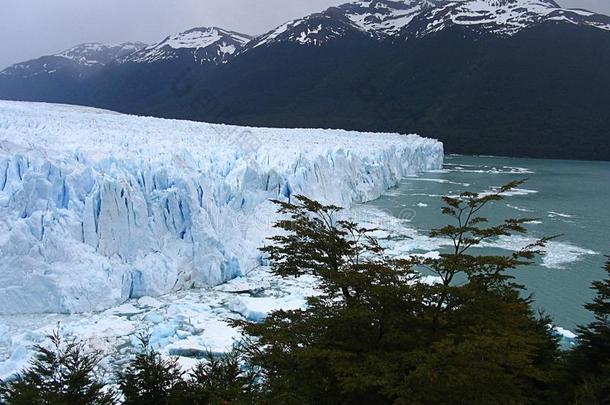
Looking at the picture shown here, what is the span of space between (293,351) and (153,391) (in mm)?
1325

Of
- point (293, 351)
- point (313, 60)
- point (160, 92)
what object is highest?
point (313, 60)

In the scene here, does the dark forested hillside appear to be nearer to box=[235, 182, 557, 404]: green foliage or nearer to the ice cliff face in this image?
the ice cliff face

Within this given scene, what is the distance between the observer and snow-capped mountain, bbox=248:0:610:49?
8050 cm

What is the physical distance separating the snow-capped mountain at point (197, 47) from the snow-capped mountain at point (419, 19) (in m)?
9.35

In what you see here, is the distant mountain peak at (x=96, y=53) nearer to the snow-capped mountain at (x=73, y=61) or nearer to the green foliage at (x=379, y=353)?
the snow-capped mountain at (x=73, y=61)

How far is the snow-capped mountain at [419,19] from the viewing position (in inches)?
3169

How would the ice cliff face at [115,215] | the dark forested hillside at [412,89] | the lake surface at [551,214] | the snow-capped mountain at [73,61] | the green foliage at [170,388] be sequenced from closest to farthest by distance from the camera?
the green foliage at [170,388] → the ice cliff face at [115,215] → the lake surface at [551,214] → the dark forested hillside at [412,89] → the snow-capped mountain at [73,61]

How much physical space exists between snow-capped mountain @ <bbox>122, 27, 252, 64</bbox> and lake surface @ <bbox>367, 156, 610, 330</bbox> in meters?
88.8

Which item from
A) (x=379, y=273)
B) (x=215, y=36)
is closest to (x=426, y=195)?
(x=379, y=273)

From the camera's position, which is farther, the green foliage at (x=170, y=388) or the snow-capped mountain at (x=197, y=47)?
the snow-capped mountain at (x=197, y=47)

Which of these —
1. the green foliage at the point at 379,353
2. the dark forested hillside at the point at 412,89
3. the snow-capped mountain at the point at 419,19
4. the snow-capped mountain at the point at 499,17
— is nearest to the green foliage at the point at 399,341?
the green foliage at the point at 379,353

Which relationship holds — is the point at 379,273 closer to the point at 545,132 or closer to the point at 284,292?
the point at 284,292

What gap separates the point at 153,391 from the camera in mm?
3838

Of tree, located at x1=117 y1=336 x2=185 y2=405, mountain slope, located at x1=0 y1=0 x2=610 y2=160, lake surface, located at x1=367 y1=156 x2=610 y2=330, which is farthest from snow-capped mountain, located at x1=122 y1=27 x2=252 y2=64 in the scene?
tree, located at x1=117 y1=336 x2=185 y2=405
